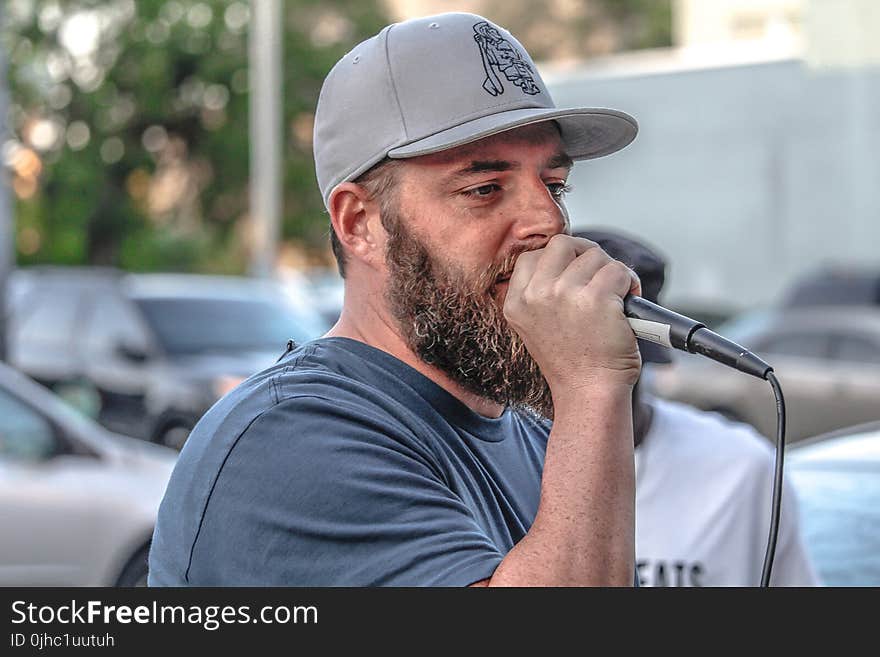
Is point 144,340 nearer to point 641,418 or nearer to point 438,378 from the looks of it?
point 641,418

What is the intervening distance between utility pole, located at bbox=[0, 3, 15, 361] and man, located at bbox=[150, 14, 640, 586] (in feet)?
25.5

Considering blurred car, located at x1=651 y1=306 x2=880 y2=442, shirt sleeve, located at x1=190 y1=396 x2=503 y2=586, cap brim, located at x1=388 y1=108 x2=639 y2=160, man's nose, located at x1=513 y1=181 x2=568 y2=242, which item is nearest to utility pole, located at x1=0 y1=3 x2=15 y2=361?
blurred car, located at x1=651 y1=306 x2=880 y2=442

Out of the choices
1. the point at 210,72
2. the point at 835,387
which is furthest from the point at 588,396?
the point at 210,72

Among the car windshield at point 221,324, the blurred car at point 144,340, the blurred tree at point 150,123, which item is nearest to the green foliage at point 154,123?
the blurred tree at point 150,123

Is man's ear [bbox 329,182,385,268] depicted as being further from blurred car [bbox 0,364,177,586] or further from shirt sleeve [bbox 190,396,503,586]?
blurred car [bbox 0,364,177,586]

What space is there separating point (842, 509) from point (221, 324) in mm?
8572

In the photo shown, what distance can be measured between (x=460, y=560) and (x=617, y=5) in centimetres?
4714

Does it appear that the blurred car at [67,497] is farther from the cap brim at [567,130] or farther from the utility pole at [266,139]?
the utility pole at [266,139]

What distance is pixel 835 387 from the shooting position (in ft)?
43.8

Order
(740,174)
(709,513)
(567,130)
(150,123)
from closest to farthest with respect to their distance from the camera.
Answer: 1. (567,130)
2. (709,513)
3. (740,174)
4. (150,123)

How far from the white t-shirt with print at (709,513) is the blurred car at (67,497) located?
12.8 ft

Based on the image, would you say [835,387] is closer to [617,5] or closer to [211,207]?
[211,207]

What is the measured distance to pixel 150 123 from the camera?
3134 cm

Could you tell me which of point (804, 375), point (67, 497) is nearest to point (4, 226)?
point (67, 497)
